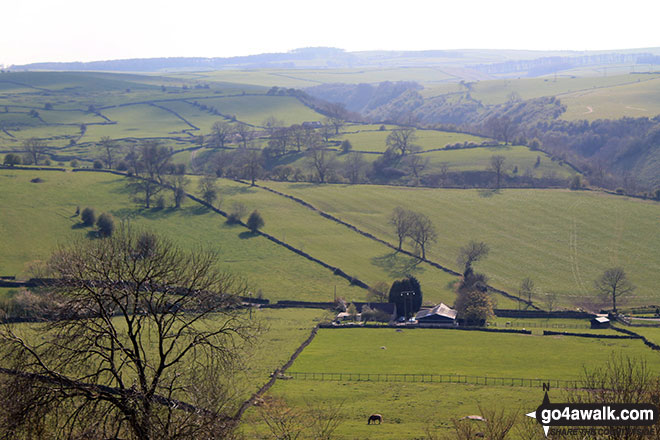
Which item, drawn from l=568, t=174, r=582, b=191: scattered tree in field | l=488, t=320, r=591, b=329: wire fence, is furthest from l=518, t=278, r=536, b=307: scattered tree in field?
l=568, t=174, r=582, b=191: scattered tree in field

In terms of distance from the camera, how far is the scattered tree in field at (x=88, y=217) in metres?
96.2

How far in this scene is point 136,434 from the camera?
73.8 ft

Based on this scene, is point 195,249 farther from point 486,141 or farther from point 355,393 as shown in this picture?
point 486,141

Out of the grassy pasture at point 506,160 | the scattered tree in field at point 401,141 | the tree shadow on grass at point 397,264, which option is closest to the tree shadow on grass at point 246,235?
the tree shadow on grass at point 397,264

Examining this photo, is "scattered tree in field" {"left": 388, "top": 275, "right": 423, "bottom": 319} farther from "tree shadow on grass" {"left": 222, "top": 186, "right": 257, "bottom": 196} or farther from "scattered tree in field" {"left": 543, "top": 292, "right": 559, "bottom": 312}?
"tree shadow on grass" {"left": 222, "top": 186, "right": 257, "bottom": 196}

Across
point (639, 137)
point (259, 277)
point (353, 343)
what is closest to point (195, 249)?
point (259, 277)

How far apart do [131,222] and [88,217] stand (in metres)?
6.17

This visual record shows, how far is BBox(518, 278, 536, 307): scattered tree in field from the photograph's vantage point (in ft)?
278

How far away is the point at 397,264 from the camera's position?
92688 millimetres

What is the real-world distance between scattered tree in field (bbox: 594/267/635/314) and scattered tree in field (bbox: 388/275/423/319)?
25.4 m

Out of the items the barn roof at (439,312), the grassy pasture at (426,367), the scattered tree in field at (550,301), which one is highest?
the grassy pasture at (426,367)

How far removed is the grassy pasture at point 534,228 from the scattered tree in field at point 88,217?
37465 mm

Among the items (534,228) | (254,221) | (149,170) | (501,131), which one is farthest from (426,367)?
(501,131)

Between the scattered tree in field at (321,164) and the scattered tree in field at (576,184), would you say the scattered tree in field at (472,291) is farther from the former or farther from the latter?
the scattered tree in field at (321,164)
